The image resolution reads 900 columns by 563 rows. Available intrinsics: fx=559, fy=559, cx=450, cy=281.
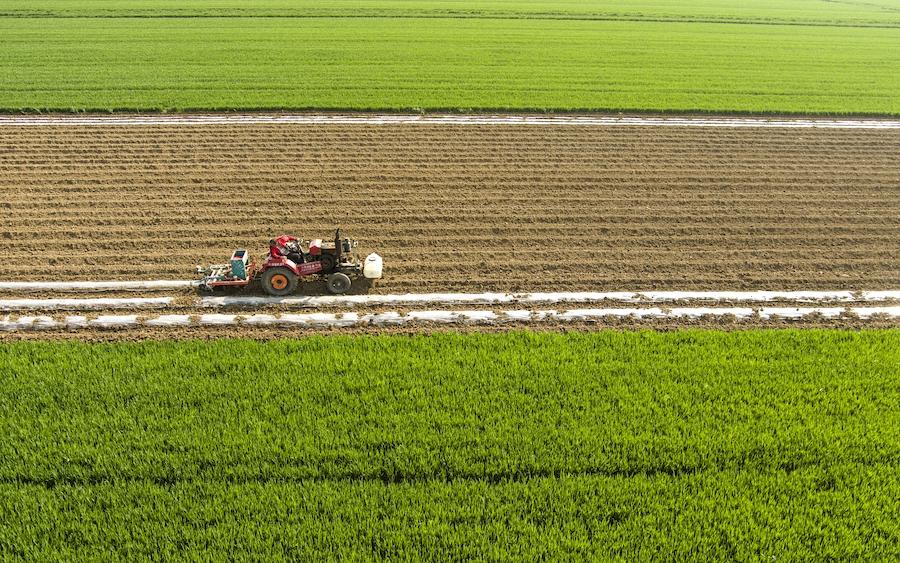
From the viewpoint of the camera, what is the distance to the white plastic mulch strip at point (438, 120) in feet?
58.3

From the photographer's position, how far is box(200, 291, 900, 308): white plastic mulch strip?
10.1 meters

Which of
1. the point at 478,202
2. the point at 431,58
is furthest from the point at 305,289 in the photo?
the point at 431,58

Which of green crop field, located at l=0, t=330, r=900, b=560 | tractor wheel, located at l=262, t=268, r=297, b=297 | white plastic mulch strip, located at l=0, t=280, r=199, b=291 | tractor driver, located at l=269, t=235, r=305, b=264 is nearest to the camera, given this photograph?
green crop field, located at l=0, t=330, r=900, b=560

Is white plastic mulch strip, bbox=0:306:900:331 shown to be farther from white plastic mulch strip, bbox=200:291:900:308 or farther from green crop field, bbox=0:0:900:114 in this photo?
green crop field, bbox=0:0:900:114

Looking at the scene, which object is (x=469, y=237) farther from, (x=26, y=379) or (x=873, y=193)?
(x=873, y=193)

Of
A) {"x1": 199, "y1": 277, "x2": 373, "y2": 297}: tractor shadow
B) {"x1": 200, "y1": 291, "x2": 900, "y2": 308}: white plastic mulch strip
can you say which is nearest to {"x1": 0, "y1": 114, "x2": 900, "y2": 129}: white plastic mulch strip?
{"x1": 199, "y1": 277, "x2": 373, "y2": 297}: tractor shadow

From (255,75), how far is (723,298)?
1984cm

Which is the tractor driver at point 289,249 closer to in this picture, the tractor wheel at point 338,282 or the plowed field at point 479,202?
the tractor wheel at point 338,282

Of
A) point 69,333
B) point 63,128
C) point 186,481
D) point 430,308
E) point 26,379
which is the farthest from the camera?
point 63,128

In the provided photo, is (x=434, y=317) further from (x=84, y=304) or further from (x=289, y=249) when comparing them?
(x=84, y=304)

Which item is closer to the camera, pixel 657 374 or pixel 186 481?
pixel 186 481

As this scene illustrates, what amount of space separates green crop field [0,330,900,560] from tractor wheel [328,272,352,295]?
150cm

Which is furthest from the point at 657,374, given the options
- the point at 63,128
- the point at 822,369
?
the point at 63,128

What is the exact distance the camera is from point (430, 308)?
1009 centimetres
